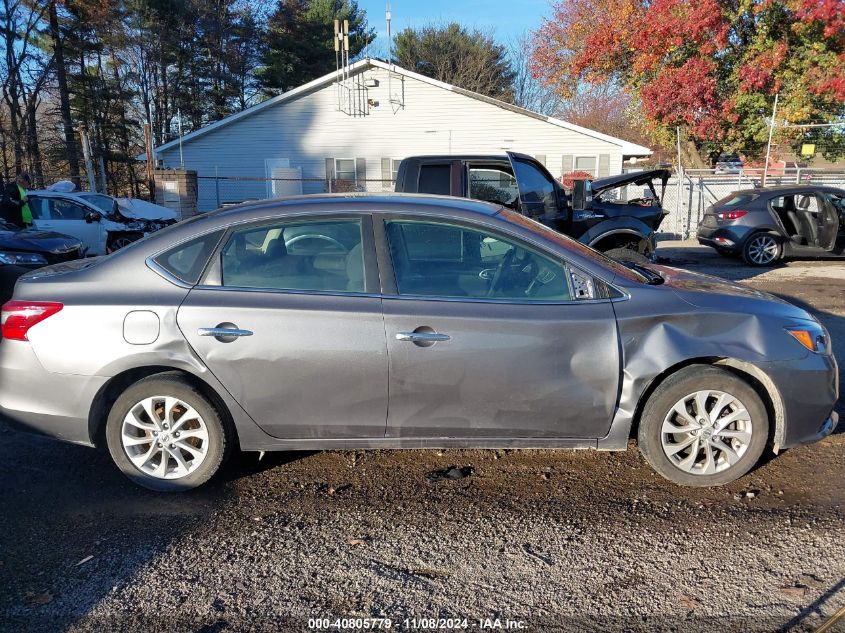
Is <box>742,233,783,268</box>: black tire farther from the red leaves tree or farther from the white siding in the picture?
the red leaves tree

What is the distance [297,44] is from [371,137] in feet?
47.2

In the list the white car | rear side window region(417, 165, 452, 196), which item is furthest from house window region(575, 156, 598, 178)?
rear side window region(417, 165, 452, 196)

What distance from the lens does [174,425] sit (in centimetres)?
363

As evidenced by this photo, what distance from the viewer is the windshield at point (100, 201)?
14.0m

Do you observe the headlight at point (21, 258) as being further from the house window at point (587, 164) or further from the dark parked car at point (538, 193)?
the house window at point (587, 164)

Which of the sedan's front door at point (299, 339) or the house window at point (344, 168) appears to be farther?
the house window at point (344, 168)

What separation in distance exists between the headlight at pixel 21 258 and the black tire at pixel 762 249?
1176cm

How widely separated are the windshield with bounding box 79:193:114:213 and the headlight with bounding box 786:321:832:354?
13.7 metres

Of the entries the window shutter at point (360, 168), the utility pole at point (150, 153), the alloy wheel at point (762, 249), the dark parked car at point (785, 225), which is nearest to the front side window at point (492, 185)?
the dark parked car at point (785, 225)

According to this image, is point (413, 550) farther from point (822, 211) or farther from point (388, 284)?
point (822, 211)

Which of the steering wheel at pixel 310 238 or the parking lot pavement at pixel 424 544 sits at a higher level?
the steering wheel at pixel 310 238

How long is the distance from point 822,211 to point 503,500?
11.5 metres

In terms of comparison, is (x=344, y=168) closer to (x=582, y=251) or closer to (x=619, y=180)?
(x=619, y=180)

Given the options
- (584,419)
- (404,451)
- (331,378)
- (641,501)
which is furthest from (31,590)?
(641,501)
